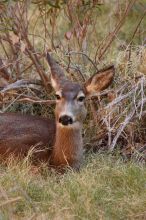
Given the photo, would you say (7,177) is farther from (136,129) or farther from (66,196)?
(136,129)

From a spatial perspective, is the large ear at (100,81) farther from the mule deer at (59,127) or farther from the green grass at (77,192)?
the green grass at (77,192)

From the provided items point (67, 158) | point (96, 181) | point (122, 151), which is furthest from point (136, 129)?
point (96, 181)

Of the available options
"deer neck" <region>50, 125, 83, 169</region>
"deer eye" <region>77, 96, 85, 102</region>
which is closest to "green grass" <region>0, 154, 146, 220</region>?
"deer neck" <region>50, 125, 83, 169</region>

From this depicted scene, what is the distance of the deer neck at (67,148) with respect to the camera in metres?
7.44

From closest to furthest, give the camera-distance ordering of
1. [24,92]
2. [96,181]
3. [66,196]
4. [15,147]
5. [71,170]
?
[66,196] < [96,181] < [71,170] < [15,147] < [24,92]

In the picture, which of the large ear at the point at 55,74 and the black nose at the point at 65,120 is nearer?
the black nose at the point at 65,120

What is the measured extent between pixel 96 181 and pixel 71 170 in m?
0.64

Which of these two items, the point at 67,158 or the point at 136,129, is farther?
the point at 136,129

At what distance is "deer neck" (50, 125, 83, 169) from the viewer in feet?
24.4

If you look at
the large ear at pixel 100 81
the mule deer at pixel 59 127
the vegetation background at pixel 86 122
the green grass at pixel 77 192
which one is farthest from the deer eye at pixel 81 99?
the green grass at pixel 77 192

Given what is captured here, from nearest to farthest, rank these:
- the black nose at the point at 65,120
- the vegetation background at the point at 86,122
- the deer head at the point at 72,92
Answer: the vegetation background at the point at 86,122 → the black nose at the point at 65,120 → the deer head at the point at 72,92

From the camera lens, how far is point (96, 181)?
6.54 m

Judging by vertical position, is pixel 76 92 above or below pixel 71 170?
above

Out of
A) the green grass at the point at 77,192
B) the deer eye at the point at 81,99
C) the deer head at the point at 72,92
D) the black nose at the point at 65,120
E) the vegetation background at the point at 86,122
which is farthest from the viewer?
the deer eye at the point at 81,99
